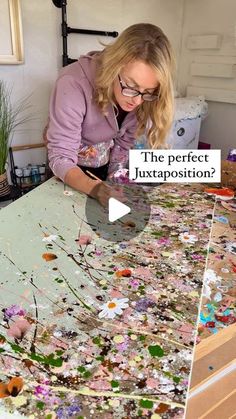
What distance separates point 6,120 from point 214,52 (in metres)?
1.41

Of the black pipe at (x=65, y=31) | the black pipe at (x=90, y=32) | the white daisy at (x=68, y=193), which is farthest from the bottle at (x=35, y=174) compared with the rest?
the white daisy at (x=68, y=193)

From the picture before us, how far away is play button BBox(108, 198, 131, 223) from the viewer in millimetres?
883

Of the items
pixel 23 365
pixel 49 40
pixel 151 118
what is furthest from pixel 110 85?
pixel 49 40

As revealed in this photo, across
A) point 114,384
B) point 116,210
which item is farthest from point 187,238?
point 114,384

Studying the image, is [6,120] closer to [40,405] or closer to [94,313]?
[94,313]

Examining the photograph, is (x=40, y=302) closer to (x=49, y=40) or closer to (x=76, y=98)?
(x=76, y=98)

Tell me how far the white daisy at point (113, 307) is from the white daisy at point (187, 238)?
264 mm

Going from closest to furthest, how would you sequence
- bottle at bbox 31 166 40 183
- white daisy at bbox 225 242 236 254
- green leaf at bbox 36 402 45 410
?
green leaf at bbox 36 402 45 410 → white daisy at bbox 225 242 236 254 → bottle at bbox 31 166 40 183

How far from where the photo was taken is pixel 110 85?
3.14 feet

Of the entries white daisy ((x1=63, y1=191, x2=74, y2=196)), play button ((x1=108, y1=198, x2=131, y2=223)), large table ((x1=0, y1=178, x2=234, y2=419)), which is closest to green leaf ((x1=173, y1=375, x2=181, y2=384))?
large table ((x1=0, y1=178, x2=234, y2=419))

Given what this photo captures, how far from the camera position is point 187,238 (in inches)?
31.9

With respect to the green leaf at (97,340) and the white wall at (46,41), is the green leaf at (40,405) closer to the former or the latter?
the green leaf at (97,340)

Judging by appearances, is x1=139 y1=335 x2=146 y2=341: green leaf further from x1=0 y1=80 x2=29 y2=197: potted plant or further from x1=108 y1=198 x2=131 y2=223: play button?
x1=0 y1=80 x2=29 y2=197: potted plant

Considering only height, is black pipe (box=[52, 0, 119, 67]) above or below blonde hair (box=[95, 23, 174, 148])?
above
